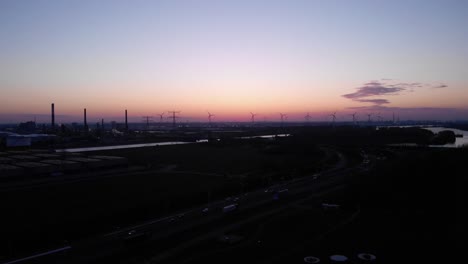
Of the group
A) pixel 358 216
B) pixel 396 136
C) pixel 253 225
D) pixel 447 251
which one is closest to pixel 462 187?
pixel 358 216

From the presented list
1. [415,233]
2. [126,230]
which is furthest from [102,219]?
[415,233]

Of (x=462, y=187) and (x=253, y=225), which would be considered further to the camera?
(x=462, y=187)

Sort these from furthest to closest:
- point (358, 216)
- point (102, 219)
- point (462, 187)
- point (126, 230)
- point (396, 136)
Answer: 1. point (396, 136)
2. point (462, 187)
3. point (358, 216)
4. point (102, 219)
5. point (126, 230)

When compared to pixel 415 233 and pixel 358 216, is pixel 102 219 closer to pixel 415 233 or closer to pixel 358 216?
pixel 358 216

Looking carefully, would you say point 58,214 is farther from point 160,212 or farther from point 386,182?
point 386,182

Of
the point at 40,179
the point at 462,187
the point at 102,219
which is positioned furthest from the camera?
the point at 40,179

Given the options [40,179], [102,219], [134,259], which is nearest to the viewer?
[134,259]

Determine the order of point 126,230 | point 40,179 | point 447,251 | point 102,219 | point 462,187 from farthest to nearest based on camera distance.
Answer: point 40,179
point 462,187
point 102,219
point 126,230
point 447,251

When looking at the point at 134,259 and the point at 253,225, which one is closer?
the point at 134,259
